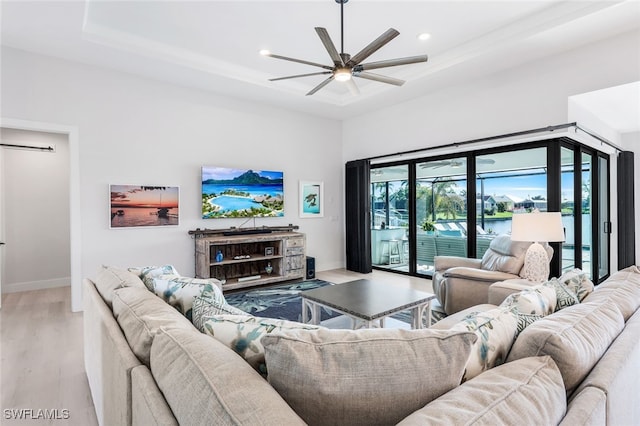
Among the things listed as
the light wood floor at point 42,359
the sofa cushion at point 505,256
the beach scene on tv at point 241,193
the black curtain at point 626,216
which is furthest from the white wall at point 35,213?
the black curtain at point 626,216

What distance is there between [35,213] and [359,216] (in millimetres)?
5072

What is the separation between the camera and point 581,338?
1.07 m

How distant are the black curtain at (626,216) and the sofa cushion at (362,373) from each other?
6.15 meters

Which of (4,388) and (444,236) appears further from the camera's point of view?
(444,236)

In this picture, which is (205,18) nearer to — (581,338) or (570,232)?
(581,338)

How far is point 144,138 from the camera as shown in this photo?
449cm

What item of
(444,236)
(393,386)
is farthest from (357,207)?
(393,386)

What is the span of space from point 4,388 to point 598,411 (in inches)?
128

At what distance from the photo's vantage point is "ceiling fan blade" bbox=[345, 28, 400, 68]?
98.8 inches

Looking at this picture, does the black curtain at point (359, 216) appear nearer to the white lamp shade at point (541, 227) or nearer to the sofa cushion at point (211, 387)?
the white lamp shade at point (541, 227)

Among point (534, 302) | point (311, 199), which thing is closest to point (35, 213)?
point (311, 199)

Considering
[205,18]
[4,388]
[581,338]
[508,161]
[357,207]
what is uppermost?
[205,18]

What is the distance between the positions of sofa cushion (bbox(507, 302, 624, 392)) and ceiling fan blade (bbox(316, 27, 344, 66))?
2.28m

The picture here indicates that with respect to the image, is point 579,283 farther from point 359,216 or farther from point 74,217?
point 74,217
